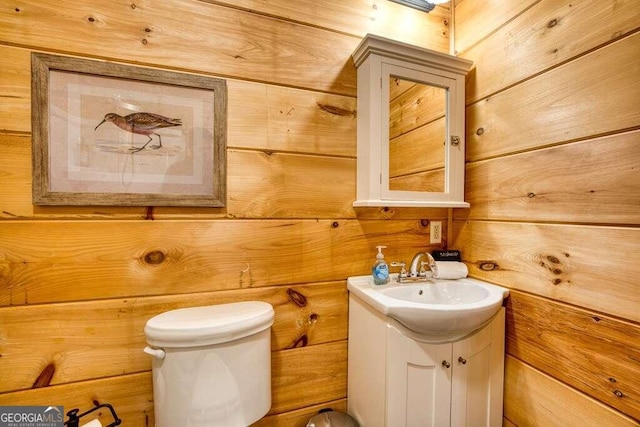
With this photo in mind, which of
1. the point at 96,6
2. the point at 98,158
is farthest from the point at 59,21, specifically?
the point at 98,158

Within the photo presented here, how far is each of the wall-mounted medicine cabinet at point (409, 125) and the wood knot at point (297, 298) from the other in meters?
0.43

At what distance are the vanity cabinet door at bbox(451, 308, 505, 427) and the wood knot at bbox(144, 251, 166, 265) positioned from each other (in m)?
1.01

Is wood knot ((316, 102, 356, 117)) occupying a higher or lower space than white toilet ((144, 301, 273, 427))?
higher

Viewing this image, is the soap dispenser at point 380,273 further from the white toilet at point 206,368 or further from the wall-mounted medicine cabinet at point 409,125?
the white toilet at point 206,368

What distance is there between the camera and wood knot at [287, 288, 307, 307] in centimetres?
109

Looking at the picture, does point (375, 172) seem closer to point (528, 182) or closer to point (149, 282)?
point (528, 182)

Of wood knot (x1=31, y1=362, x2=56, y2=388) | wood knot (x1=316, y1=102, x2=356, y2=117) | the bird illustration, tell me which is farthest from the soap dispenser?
wood knot (x1=31, y1=362, x2=56, y2=388)

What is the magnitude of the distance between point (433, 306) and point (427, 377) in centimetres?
25

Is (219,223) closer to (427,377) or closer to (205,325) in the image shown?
(205,325)

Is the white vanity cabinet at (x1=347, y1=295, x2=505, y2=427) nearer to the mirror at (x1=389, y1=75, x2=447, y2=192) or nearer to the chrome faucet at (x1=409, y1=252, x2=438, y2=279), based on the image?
the chrome faucet at (x1=409, y1=252, x2=438, y2=279)

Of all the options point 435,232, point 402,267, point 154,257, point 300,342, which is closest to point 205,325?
point 154,257

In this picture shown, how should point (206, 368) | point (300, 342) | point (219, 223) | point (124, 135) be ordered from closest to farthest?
point (206, 368) < point (124, 135) < point (219, 223) < point (300, 342)

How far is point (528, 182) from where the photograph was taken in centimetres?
98

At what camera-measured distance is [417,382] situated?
881 millimetres
